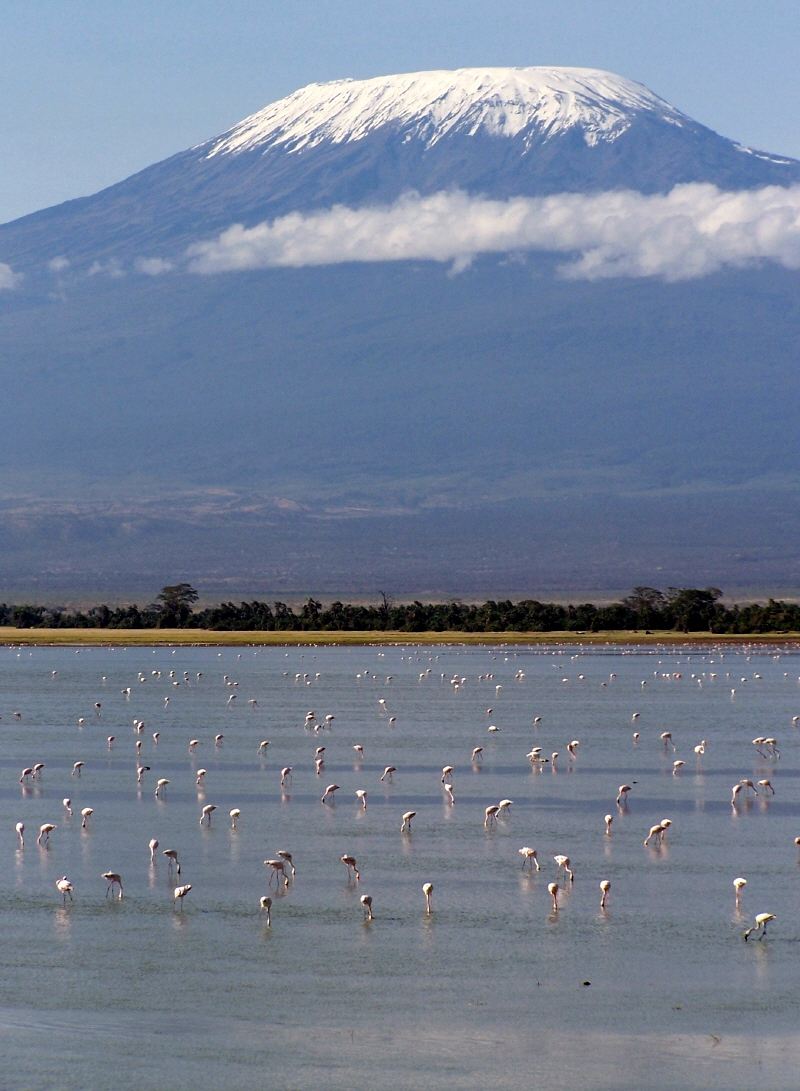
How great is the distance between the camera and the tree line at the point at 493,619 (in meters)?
86.7

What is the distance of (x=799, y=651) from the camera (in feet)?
236

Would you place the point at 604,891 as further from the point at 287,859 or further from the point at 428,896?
the point at 287,859

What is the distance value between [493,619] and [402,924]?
237ft

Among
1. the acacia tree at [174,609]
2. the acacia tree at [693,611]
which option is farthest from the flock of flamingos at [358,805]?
the acacia tree at [174,609]

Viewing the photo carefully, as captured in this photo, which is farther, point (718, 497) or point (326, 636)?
point (718, 497)

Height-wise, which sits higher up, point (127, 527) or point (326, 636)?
point (127, 527)

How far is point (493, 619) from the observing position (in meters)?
88.6

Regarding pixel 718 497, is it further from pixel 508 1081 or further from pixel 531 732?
pixel 508 1081

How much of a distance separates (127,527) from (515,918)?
168759 mm

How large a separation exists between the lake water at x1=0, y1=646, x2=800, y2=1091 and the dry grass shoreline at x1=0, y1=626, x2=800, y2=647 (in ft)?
146

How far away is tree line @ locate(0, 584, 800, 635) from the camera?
86.7 m

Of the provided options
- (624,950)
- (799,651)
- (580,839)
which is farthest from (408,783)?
(799,651)

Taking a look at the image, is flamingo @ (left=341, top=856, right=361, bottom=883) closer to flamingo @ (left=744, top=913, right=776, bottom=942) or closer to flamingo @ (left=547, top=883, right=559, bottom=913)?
flamingo @ (left=547, top=883, right=559, bottom=913)

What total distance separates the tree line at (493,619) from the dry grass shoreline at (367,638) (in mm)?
1808
